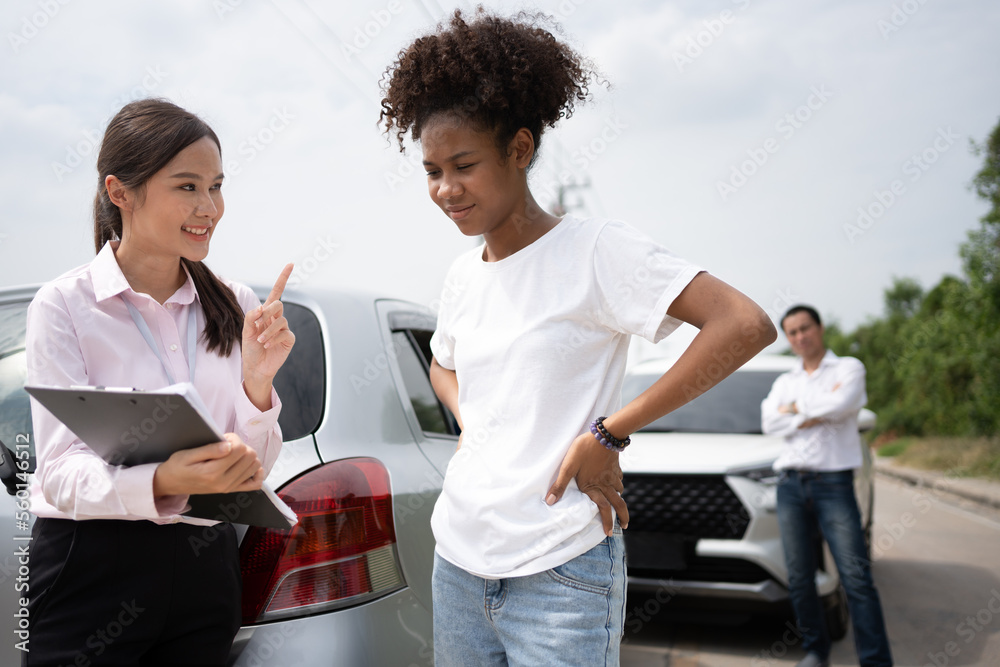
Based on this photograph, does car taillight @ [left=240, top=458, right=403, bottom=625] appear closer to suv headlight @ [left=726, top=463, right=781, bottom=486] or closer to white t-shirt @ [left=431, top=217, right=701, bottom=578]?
white t-shirt @ [left=431, top=217, right=701, bottom=578]

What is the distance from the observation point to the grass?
1312cm

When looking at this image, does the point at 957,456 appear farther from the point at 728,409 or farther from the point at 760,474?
the point at 760,474

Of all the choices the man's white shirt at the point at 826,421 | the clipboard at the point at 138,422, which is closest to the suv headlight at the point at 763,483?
the man's white shirt at the point at 826,421

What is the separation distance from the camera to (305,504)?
1.86 metres

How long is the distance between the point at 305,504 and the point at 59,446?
23.5 inches

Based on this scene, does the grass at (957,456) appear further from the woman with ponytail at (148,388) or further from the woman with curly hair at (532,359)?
the woman with ponytail at (148,388)

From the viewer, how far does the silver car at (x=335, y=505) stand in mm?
1777

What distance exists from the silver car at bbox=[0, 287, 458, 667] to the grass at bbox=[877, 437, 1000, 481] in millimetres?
13339

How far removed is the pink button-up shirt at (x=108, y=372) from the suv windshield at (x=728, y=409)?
387 centimetres

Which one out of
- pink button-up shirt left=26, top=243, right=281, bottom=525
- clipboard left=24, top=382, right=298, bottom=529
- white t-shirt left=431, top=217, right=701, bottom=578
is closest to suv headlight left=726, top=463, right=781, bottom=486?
white t-shirt left=431, top=217, right=701, bottom=578

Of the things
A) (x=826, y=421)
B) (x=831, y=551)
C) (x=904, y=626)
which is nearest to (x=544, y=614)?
(x=831, y=551)

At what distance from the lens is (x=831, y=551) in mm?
3699

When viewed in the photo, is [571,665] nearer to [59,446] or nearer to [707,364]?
[707,364]

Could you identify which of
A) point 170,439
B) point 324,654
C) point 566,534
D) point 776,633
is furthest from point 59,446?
point 776,633
